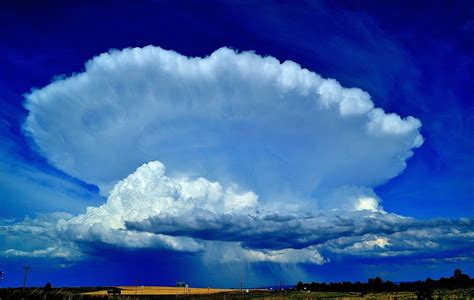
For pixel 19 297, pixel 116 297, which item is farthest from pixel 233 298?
pixel 19 297

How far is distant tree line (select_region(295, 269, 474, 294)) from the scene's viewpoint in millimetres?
121500

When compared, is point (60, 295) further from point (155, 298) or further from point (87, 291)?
point (87, 291)

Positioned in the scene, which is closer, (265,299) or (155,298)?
(155,298)

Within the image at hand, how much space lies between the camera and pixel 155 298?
5597 cm

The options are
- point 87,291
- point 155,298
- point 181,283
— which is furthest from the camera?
point 181,283

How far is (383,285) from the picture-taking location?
4867 inches

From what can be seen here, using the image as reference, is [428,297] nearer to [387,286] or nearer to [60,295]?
[60,295]

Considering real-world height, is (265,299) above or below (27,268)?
below

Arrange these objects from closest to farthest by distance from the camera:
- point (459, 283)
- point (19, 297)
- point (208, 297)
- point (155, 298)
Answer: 1. point (19, 297)
2. point (155, 298)
3. point (208, 297)
4. point (459, 283)

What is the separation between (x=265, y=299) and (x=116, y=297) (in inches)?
966

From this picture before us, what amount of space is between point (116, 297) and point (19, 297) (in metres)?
14.9

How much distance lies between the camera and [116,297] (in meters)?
52.3

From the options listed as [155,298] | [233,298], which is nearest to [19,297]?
[155,298]

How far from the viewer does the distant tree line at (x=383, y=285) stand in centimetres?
12150
